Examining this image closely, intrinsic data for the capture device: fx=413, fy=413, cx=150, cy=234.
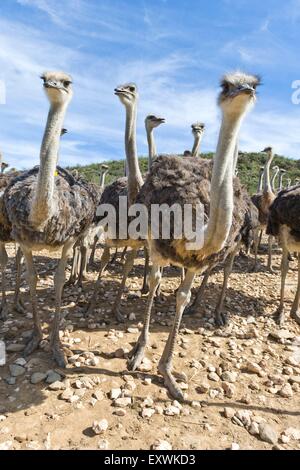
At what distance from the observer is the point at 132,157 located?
4.25 meters

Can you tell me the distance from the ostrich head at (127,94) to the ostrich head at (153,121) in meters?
0.75

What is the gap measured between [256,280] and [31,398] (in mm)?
4507

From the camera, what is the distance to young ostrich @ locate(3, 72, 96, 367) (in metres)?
2.92

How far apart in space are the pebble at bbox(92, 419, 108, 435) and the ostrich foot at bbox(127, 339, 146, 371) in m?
0.73

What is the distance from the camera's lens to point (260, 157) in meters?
32.2

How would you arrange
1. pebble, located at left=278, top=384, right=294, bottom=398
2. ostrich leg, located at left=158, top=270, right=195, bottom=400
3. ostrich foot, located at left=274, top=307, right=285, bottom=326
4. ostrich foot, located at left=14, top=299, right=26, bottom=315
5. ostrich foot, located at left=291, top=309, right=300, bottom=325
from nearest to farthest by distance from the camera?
ostrich leg, located at left=158, top=270, right=195, bottom=400, pebble, located at left=278, top=384, right=294, bottom=398, ostrich foot, located at left=14, top=299, right=26, bottom=315, ostrich foot, located at left=274, top=307, right=285, bottom=326, ostrich foot, located at left=291, top=309, right=300, bottom=325

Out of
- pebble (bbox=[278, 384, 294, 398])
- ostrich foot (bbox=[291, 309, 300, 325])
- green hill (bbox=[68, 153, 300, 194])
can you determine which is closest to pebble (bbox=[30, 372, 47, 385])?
pebble (bbox=[278, 384, 294, 398])

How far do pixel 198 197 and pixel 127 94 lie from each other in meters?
1.90

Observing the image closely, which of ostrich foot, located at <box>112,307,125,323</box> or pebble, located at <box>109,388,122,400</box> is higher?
ostrich foot, located at <box>112,307,125,323</box>

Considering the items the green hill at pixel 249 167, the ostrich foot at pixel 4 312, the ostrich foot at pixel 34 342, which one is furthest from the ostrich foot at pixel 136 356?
the green hill at pixel 249 167

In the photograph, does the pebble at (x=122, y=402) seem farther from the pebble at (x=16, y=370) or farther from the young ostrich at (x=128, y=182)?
the young ostrich at (x=128, y=182)

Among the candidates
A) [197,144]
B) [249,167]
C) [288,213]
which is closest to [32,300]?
[288,213]

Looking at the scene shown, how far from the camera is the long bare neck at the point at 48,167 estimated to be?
2889 mm

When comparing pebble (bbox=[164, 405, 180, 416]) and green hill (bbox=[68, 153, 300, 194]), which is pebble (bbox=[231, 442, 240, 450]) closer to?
pebble (bbox=[164, 405, 180, 416])
